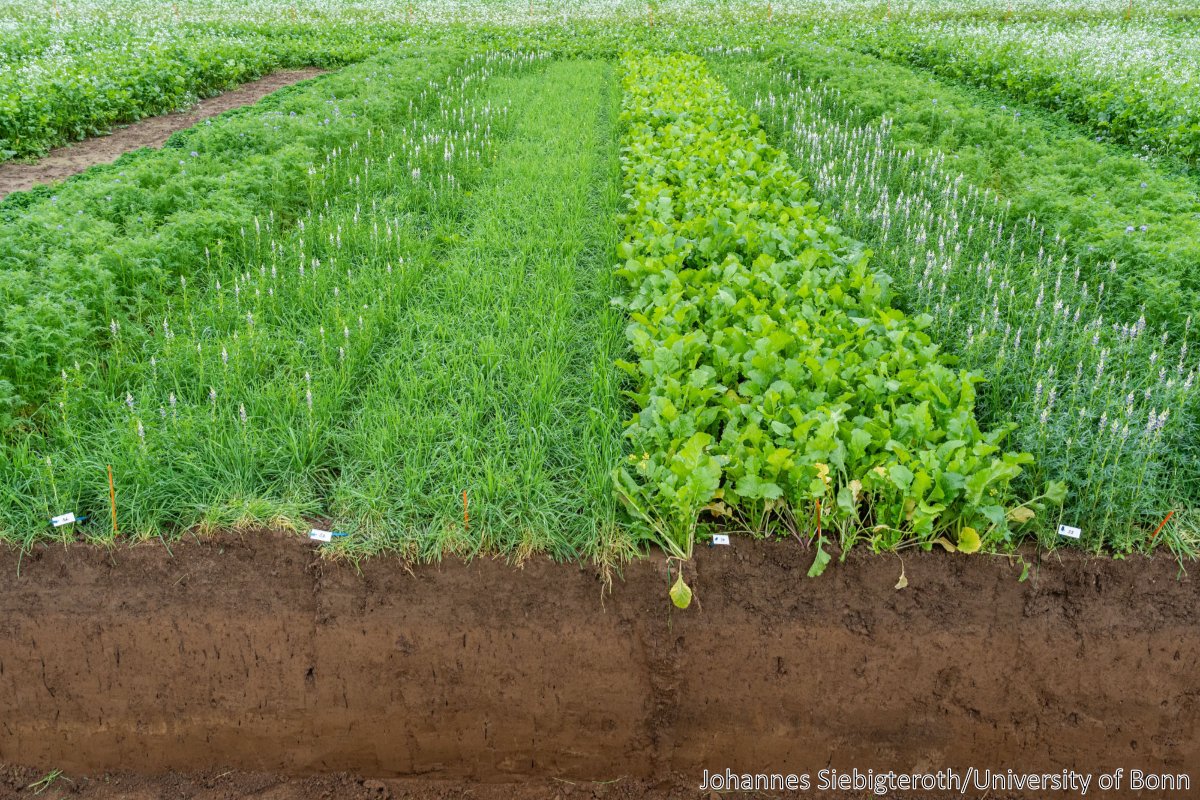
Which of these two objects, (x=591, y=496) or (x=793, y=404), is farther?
(x=793, y=404)

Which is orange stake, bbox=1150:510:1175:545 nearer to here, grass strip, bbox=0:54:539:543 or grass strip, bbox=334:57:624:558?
grass strip, bbox=334:57:624:558

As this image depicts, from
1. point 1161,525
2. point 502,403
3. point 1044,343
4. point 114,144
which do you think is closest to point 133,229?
point 502,403

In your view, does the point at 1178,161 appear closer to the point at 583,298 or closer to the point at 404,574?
the point at 583,298

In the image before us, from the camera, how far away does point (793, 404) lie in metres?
3.92

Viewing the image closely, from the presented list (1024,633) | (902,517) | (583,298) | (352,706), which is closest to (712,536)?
(902,517)

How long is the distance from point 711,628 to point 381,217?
5.27 m

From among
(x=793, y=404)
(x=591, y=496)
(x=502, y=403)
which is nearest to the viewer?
(x=591, y=496)

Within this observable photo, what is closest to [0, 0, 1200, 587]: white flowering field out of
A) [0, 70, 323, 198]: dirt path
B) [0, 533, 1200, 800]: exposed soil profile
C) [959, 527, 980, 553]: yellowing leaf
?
[959, 527, 980, 553]: yellowing leaf

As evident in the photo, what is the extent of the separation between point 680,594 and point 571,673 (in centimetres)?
55

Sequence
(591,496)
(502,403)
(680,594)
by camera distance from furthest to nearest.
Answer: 1. (502,403)
2. (591,496)
3. (680,594)

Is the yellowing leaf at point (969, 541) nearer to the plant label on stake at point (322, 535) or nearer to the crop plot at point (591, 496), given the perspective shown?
the crop plot at point (591, 496)

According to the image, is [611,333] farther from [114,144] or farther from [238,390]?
[114,144]

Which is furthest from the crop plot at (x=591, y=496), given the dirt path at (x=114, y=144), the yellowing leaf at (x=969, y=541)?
the dirt path at (x=114, y=144)

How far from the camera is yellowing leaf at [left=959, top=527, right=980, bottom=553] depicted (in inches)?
132
